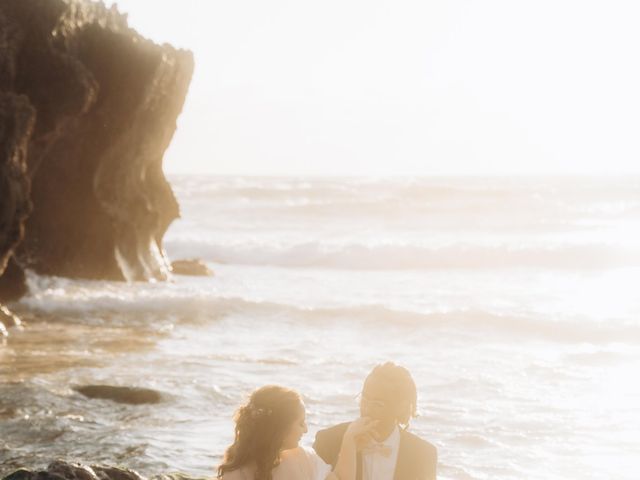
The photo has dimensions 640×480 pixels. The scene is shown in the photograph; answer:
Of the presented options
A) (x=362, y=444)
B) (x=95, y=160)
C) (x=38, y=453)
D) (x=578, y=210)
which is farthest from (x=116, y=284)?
(x=578, y=210)

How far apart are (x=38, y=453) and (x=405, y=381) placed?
6.27 m

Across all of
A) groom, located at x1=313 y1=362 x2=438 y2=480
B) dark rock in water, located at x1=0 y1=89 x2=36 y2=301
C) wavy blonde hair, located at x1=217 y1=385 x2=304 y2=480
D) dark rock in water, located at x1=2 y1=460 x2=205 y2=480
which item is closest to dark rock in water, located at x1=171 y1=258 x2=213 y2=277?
dark rock in water, located at x1=0 y1=89 x2=36 y2=301

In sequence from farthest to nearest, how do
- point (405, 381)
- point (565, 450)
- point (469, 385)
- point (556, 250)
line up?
point (556, 250) < point (469, 385) < point (565, 450) < point (405, 381)

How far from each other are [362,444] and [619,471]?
6036mm

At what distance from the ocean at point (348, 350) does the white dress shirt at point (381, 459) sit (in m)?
4.93

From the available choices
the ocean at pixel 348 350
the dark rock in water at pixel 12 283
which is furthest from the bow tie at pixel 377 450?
the dark rock in water at pixel 12 283

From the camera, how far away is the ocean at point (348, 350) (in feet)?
39.2

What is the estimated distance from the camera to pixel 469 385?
15438 millimetres

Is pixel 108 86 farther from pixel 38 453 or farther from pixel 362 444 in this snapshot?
pixel 362 444

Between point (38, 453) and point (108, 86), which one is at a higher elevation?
point (108, 86)

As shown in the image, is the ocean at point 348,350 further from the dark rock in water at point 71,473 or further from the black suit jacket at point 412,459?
the black suit jacket at point 412,459

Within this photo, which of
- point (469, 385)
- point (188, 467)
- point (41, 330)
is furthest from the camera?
point (41, 330)

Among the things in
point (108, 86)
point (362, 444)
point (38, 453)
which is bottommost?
point (38, 453)

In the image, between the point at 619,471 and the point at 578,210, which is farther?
the point at 578,210
